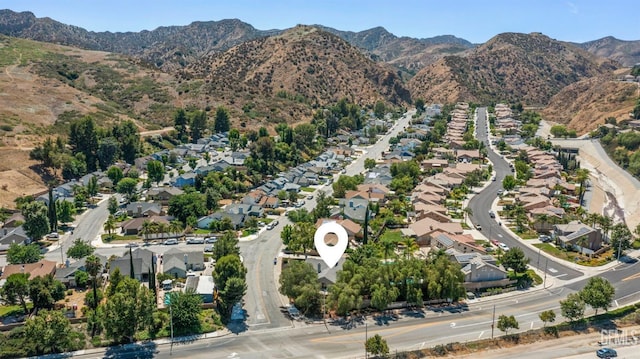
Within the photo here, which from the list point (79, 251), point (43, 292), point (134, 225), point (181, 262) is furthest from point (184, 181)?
point (43, 292)

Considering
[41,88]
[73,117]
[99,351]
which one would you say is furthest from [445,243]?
[41,88]

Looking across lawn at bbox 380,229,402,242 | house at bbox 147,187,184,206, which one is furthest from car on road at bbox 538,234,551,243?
house at bbox 147,187,184,206

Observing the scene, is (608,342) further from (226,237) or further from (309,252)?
(226,237)

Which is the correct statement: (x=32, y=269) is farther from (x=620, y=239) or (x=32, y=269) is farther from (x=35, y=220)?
(x=620, y=239)

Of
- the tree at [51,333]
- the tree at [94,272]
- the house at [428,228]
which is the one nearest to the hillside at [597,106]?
the house at [428,228]

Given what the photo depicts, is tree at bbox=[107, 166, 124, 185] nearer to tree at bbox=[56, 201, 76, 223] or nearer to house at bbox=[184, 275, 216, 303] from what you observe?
tree at bbox=[56, 201, 76, 223]

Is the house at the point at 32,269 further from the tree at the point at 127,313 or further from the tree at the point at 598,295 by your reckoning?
the tree at the point at 598,295
